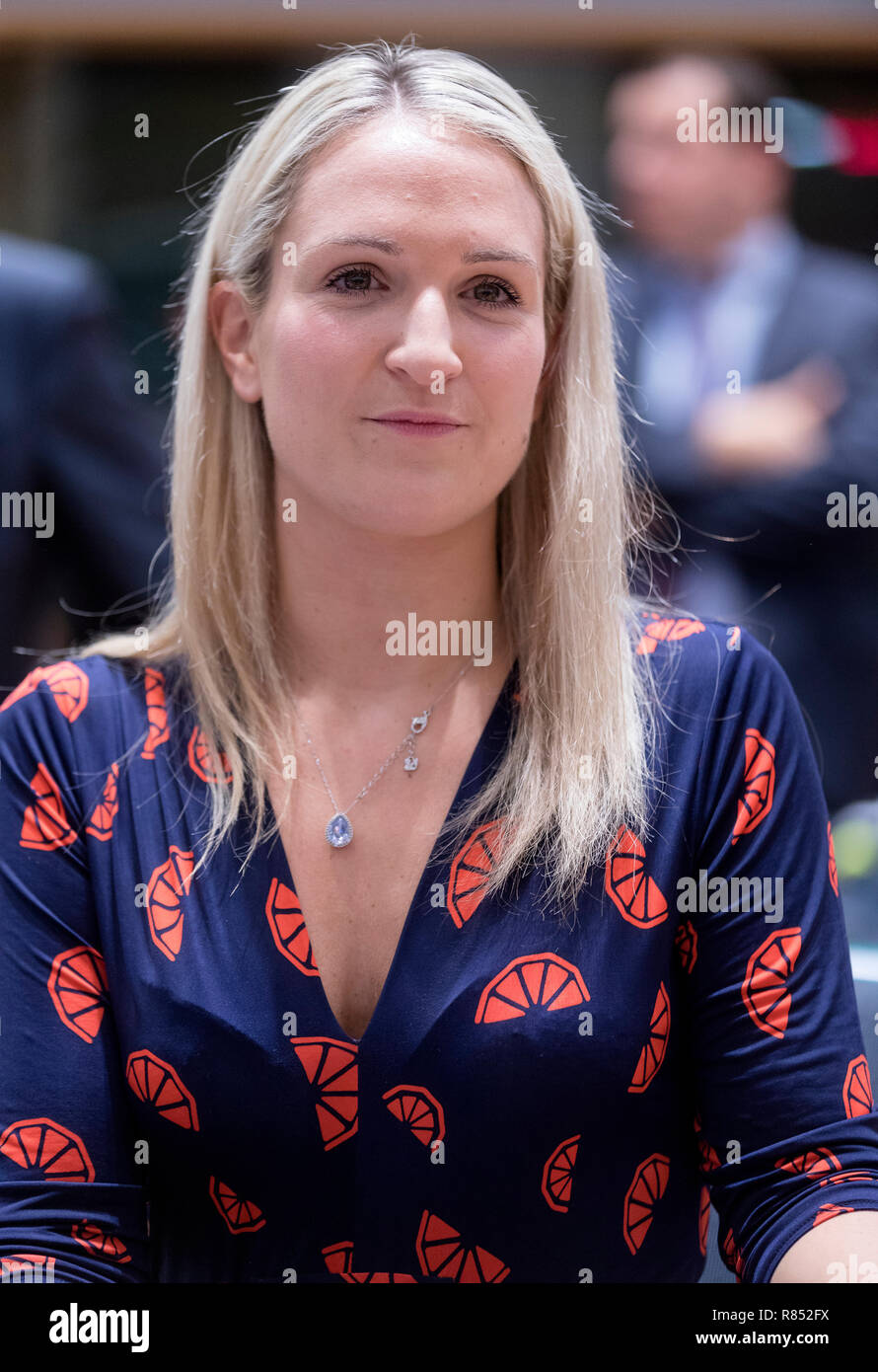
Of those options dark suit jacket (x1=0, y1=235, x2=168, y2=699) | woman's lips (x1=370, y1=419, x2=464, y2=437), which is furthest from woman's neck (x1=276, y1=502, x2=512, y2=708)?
dark suit jacket (x1=0, y1=235, x2=168, y2=699)

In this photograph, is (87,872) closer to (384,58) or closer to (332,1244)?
(332,1244)

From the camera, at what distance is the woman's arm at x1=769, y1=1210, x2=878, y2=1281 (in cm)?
121

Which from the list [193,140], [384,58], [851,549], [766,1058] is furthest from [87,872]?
[193,140]

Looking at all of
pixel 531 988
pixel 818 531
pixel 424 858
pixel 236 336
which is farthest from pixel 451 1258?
pixel 818 531

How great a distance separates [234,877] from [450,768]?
0.78 ft

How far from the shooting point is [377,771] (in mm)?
1442

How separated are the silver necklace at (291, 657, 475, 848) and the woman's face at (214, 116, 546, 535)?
0.19m

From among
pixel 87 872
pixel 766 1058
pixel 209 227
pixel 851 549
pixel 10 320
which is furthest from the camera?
pixel 851 549

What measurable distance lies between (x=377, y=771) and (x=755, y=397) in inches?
59.4

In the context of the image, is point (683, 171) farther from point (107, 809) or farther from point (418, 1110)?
point (418, 1110)

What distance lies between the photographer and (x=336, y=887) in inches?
54.7

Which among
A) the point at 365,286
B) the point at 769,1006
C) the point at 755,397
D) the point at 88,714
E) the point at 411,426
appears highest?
the point at 755,397

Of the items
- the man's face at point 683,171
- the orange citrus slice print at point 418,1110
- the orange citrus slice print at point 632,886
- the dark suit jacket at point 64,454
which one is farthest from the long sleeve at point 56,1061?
the man's face at point 683,171

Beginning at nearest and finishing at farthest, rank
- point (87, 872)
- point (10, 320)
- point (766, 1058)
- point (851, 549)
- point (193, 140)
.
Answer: point (766, 1058)
point (87, 872)
point (10, 320)
point (851, 549)
point (193, 140)
